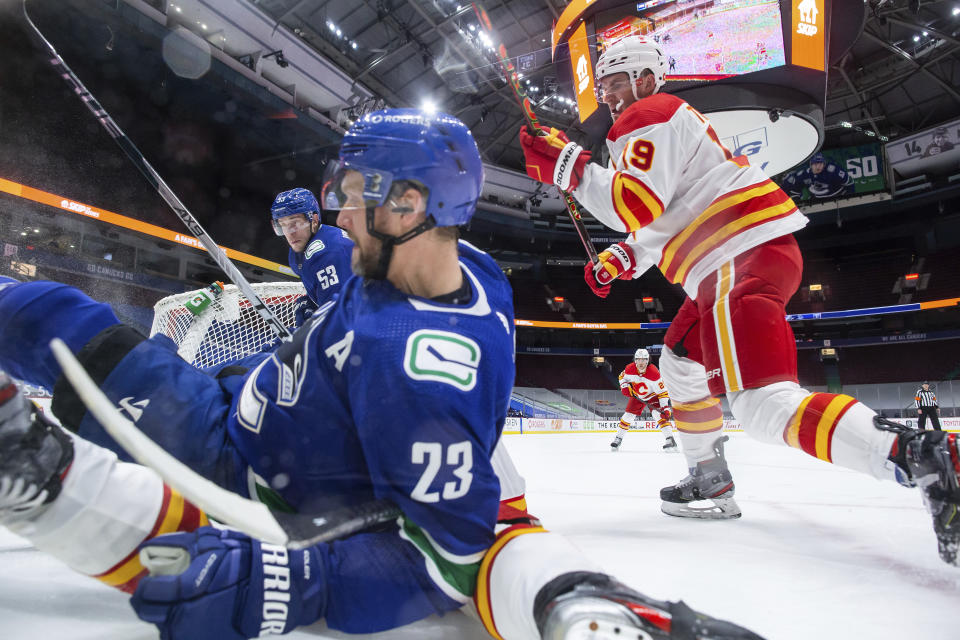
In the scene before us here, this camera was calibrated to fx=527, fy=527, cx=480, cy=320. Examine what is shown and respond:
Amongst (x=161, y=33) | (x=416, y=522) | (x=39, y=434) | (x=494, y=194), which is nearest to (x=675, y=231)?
(x=416, y=522)

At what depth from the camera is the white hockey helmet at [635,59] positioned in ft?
6.53

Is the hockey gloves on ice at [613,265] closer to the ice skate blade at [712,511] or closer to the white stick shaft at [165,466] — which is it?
the ice skate blade at [712,511]

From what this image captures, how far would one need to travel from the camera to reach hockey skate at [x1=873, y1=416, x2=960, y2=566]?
3.27 feet

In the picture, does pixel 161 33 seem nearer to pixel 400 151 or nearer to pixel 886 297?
pixel 400 151

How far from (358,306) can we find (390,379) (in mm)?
186

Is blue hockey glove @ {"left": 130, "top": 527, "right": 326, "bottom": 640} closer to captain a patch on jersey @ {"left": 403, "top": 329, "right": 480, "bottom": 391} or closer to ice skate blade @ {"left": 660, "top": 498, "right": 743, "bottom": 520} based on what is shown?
captain a patch on jersey @ {"left": 403, "top": 329, "right": 480, "bottom": 391}

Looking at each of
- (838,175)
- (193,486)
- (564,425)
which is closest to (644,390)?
(564,425)

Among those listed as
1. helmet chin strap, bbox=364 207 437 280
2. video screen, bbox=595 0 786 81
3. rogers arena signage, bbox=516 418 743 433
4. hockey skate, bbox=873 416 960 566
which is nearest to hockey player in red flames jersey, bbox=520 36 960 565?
hockey skate, bbox=873 416 960 566

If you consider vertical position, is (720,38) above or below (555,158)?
above

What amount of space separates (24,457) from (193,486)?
0.24 metres

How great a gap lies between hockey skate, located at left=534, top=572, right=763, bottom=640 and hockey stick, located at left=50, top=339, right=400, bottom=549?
0.31 metres

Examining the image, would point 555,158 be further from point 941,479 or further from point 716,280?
point 941,479

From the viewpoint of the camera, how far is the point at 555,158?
1841 mm

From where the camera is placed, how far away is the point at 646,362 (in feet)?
25.2
